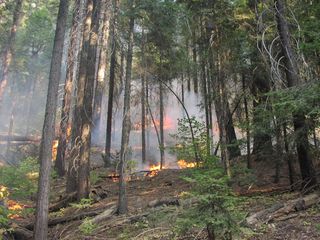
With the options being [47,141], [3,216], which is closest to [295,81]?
[47,141]

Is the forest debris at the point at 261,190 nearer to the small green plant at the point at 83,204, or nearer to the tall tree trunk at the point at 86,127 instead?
the small green plant at the point at 83,204

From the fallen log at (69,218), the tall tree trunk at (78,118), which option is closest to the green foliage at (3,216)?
the fallen log at (69,218)

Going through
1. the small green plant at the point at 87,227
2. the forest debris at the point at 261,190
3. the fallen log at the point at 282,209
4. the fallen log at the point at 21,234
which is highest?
the forest debris at the point at 261,190

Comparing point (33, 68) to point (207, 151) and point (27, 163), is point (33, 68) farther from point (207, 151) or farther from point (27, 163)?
point (207, 151)

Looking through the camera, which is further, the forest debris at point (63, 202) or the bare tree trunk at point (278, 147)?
the forest debris at point (63, 202)

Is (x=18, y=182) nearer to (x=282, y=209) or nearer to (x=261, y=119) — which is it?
(x=261, y=119)

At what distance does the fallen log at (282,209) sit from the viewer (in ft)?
26.9

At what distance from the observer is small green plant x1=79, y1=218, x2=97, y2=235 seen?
9.81 meters

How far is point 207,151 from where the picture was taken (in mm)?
13555

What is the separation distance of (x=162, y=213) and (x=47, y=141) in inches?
142

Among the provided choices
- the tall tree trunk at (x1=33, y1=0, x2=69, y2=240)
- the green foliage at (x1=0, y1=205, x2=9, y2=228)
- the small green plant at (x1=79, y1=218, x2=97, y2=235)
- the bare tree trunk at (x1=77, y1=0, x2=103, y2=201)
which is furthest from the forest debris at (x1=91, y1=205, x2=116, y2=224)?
the green foliage at (x1=0, y1=205, x2=9, y2=228)

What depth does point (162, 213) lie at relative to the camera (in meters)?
8.66

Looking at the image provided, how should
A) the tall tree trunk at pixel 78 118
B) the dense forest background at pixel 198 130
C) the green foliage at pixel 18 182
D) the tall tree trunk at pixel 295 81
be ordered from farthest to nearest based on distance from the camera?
the green foliage at pixel 18 182
the tall tree trunk at pixel 78 118
the tall tree trunk at pixel 295 81
the dense forest background at pixel 198 130

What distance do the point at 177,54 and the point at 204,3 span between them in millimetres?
6278
